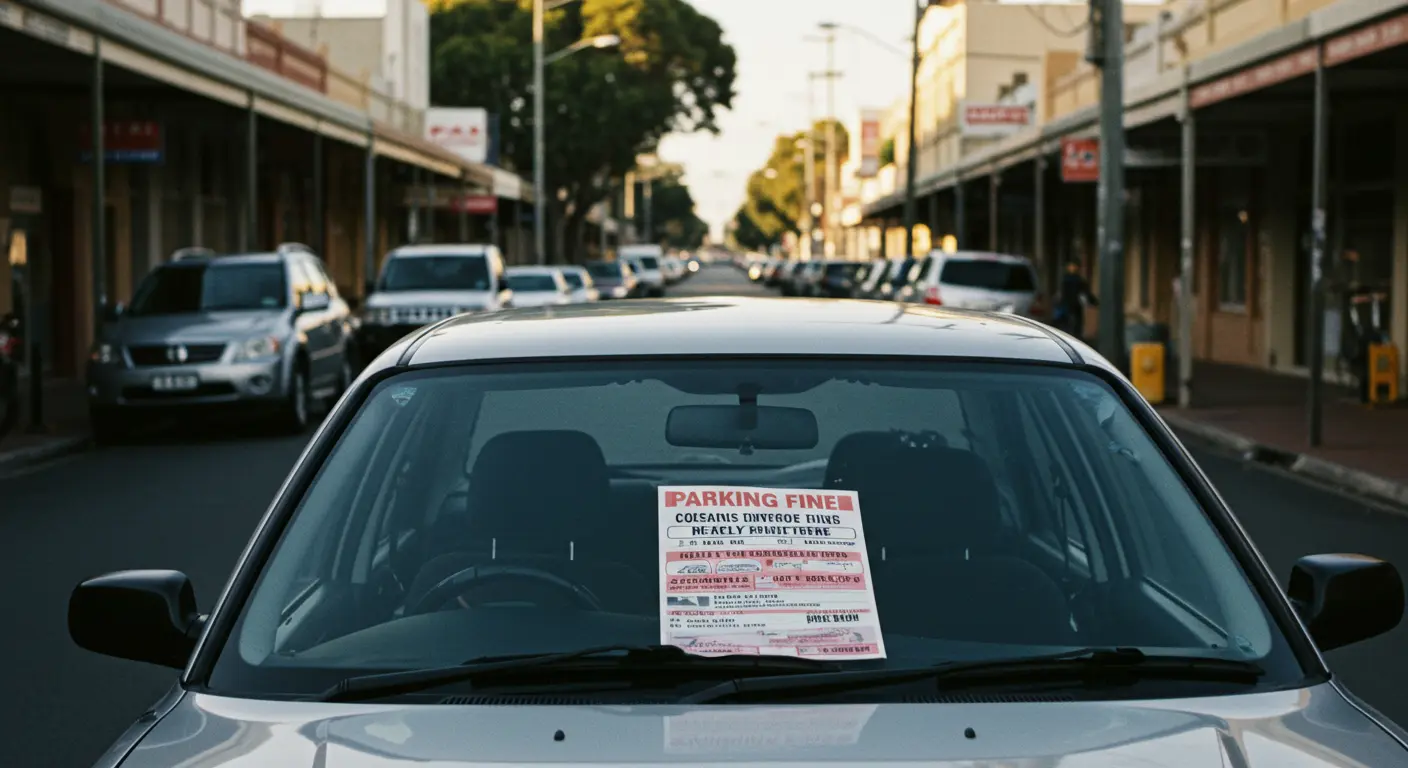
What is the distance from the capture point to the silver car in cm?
288

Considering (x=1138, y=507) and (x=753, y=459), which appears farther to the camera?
(x=753, y=459)

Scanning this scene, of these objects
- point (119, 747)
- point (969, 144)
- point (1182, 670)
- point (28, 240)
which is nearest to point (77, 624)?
point (119, 747)

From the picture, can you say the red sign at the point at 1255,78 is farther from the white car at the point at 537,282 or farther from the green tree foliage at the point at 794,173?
the green tree foliage at the point at 794,173

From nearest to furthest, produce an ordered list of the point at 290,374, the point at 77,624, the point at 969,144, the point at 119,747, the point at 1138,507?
the point at 119,747 < the point at 77,624 < the point at 1138,507 < the point at 290,374 < the point at 969,144

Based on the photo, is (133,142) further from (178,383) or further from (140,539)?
(140,539)

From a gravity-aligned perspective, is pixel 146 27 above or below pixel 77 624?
above

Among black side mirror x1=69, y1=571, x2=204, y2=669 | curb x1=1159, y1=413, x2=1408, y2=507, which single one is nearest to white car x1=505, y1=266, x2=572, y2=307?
curb x1=1159, y1=413, x2=1408, y2=507

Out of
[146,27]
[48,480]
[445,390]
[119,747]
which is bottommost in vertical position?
[48,480]

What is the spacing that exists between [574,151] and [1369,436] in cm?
5645

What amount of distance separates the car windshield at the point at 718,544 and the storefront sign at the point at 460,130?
193ft

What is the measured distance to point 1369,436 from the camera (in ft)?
60.9

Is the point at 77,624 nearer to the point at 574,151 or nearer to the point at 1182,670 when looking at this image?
the point at 1182,670

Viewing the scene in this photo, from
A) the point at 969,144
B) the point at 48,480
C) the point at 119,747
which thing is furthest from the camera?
the point at 969,144

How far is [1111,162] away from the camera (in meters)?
23.9
